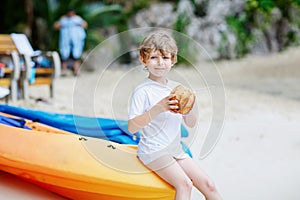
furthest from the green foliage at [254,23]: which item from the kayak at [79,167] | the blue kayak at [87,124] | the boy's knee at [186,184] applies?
the boy's knee at [186,184]

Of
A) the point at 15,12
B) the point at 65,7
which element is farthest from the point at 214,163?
the point at 15,12

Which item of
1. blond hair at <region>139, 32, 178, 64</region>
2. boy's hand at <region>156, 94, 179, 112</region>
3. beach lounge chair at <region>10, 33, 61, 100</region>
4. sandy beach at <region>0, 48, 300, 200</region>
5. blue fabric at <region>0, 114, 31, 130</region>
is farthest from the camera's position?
beach lounge chair at <region>10, 33, 61, 100</region>

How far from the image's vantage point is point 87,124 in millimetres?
3650

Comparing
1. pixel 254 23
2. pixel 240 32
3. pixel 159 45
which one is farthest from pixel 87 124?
pixel 254 23

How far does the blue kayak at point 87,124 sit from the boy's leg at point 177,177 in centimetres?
87

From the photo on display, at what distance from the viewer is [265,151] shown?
14.8ft

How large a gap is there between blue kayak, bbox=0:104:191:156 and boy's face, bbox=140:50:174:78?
3.49 feet

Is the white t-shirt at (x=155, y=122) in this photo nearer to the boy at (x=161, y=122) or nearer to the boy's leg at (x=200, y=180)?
the boy at (x=161, y=122)

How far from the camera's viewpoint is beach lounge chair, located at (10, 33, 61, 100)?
630cm

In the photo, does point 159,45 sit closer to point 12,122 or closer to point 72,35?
point 12,122

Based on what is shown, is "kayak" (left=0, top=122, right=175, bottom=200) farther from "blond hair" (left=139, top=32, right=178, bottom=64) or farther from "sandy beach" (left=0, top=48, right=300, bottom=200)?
"blond hair" (left=139, top=32, right=178, bottom=64)

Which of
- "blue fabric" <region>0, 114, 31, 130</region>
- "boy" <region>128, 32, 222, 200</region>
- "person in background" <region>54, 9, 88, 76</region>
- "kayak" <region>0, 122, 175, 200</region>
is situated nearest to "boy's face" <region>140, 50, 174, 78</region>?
"boy" <region>128, 32, 222, 200</region>

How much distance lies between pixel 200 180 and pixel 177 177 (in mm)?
140

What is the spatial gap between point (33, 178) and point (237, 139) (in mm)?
2646
